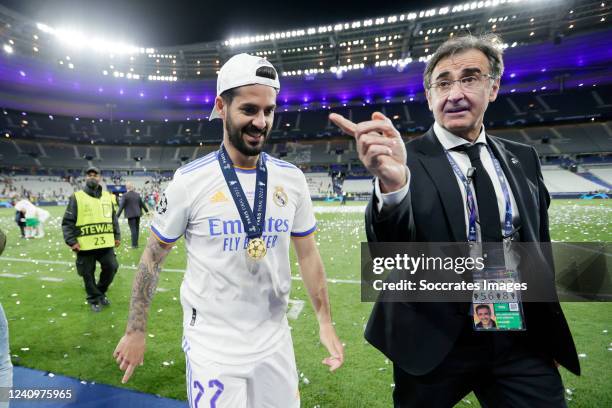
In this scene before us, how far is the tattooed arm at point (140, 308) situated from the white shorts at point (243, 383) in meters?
0.28

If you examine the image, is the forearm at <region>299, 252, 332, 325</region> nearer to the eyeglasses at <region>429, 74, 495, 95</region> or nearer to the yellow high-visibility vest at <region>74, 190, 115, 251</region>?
the eyeglasses at <region>429, 74, 495, 95</region>

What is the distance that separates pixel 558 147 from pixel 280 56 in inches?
1615

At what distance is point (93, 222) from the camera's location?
5.38m

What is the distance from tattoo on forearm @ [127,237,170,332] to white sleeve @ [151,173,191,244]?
0.37 ft

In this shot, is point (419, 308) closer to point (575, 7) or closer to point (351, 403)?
point (351, 403)

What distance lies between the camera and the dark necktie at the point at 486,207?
5.42ft

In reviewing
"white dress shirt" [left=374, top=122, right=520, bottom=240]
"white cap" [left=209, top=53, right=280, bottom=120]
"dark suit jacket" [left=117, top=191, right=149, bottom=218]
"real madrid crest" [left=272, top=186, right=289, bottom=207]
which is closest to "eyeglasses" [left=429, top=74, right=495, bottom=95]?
"white dress shirt" [left=374, top=122, right=520, bottom=240]

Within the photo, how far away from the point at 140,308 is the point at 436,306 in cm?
177

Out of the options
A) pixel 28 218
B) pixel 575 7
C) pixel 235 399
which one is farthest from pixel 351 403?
pixel 575 7

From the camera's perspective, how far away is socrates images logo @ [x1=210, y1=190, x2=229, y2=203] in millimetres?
1974

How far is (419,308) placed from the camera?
1755 mm

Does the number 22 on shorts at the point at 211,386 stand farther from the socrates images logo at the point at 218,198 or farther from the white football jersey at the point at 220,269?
the socrates images logo at the point at 218,198

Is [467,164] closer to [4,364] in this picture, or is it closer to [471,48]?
[471,48]

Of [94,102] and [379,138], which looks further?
[94,102]
